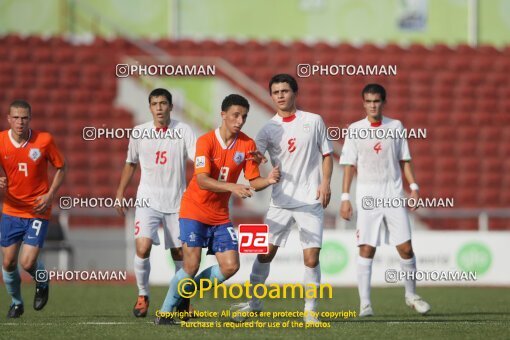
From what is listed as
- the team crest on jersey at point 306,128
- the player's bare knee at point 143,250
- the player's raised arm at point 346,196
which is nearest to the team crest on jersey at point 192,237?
the team crest on jersey at point 306,128

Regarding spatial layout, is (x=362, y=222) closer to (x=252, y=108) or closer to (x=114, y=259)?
(x=114, y=259)

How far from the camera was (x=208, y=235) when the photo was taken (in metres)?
9.37

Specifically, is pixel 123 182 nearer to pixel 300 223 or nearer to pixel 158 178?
pixel 158 178

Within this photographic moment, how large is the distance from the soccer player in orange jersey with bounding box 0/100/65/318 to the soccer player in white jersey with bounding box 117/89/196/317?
0.89m

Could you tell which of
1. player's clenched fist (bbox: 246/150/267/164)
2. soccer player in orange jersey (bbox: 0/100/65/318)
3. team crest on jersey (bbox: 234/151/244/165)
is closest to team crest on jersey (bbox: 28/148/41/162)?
soccer player in orange jersey (bbox: 0/100/65/318)

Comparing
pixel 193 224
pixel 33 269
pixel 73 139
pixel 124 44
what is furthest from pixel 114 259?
pixel 193 224

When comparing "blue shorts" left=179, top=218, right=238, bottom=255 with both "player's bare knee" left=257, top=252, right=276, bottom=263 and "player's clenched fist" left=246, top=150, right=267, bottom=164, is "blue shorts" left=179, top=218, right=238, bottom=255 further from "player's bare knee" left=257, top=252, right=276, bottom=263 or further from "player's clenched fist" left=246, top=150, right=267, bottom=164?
"player's bare knee" left=257, top=252, right=276, bottom=263

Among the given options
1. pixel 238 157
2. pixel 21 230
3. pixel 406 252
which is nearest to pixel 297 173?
pixel 238 157

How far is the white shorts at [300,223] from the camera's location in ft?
32.4

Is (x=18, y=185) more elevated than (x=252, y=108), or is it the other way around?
(x=252, y=108)

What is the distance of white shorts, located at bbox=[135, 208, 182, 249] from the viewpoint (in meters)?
10.8

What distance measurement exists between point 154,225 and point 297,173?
1.82 meters

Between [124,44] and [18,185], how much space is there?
510 inches

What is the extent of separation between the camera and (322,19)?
25.5 metres
